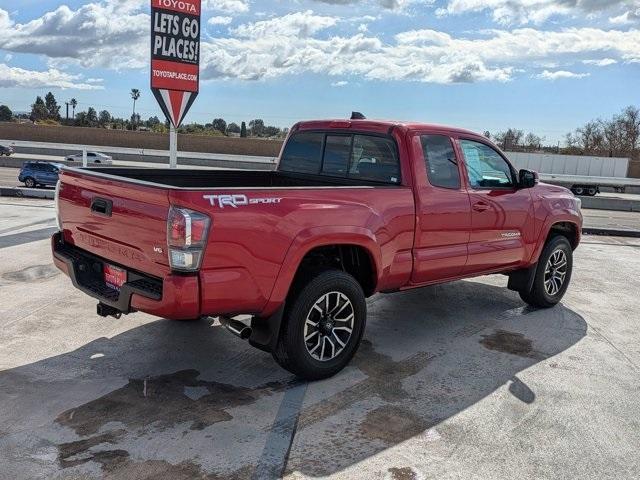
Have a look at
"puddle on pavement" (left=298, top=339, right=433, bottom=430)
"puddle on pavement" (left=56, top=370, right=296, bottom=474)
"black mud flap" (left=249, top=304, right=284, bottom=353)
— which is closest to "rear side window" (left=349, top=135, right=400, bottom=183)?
"puddle on pavement" (left=298, top=339, right=433, bottom=430)

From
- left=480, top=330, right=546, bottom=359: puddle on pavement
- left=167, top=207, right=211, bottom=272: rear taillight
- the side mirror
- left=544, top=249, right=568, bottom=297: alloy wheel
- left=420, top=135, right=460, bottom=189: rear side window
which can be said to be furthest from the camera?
left=544, top=249, right=568, bottom=297: alloy wheel

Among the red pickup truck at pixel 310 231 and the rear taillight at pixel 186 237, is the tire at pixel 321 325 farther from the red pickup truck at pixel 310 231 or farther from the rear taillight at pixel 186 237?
the rear taillight at pixel 186 237

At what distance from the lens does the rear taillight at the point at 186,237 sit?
347 centimetres

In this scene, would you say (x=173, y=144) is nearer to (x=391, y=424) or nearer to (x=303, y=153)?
(x=303, y=153)

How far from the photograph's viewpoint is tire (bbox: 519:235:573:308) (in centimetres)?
657

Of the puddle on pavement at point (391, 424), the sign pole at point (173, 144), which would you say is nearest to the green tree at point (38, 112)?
the sign pole at point (173, 144)

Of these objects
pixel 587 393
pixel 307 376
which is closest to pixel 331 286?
pixel 307 376

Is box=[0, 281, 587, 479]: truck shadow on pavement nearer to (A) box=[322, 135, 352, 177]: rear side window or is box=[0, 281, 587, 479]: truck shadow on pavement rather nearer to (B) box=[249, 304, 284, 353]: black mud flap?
(B) box=[249, 304, 284, 353]: black mud flap

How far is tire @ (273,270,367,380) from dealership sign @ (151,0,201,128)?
4.45m

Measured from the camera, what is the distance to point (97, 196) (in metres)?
4.17

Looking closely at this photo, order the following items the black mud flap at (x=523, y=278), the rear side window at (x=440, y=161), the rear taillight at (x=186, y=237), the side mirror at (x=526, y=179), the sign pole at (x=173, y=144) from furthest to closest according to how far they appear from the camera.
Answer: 1. the sign pole at (x=173, y=144)
2. the black mud flap at (x=523, y=278)
3. the side mirror at (x=526, y=179)
4. the rear side window at (x=440, y=161)
5. the rear taillight at (x=186, y=237)

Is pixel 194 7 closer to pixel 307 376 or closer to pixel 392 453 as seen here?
pixel 307 376

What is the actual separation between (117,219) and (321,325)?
5.43 feet

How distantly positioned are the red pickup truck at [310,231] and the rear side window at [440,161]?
15mm
